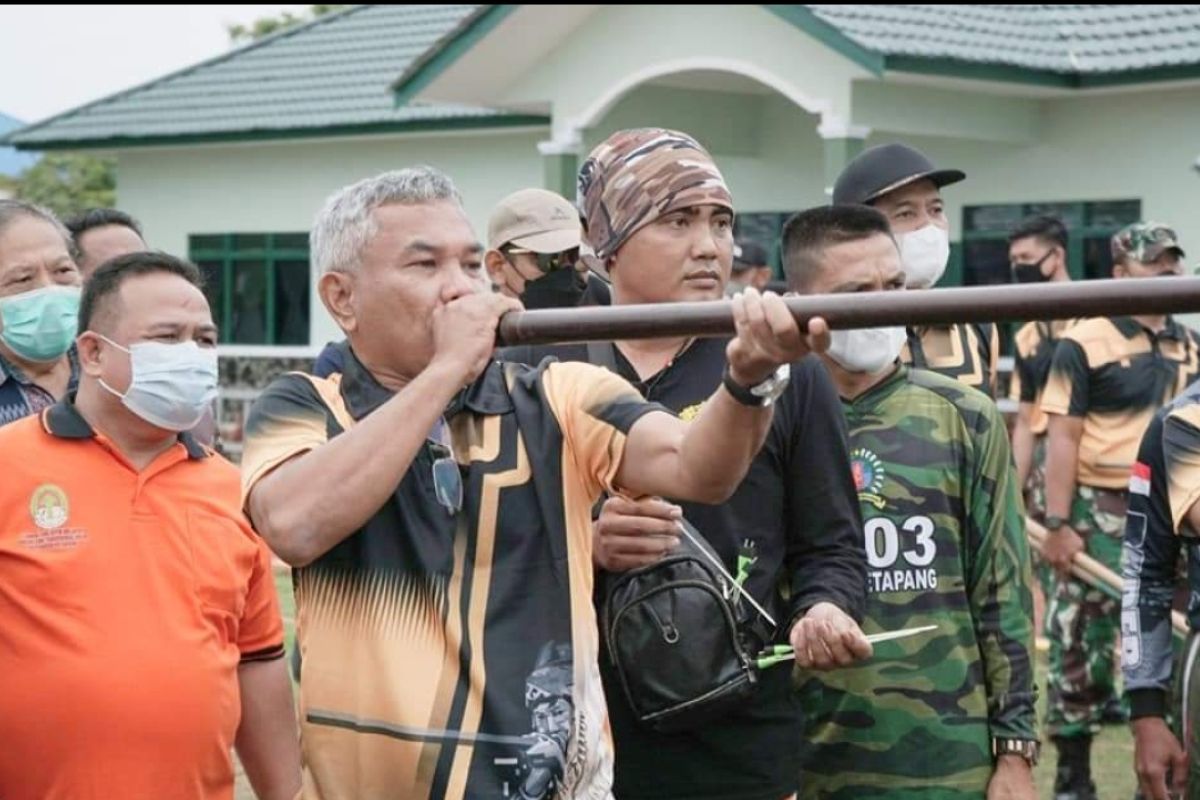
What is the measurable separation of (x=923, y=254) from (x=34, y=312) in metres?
2.51

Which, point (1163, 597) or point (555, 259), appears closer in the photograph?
point (1163, 597)

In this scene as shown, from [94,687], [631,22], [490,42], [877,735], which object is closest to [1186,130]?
[631,22]

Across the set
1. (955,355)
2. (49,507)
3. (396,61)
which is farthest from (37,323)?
(396,61)

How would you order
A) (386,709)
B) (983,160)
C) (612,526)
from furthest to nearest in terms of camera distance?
(983,160) → (612,526) → (386,709)

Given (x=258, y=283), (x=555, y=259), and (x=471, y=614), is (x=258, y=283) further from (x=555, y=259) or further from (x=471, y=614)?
(x=471, y=614)

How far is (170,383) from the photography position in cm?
432

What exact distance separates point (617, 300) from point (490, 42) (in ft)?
50.2

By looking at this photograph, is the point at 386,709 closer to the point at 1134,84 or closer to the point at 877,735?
the point at 877,735

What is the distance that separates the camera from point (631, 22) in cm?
1917

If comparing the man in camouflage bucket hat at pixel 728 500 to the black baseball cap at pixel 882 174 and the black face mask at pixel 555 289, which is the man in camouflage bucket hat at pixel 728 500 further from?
the black face mask at pixel 555 289

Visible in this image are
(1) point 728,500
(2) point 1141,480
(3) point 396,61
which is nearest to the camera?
(1) point 728,500

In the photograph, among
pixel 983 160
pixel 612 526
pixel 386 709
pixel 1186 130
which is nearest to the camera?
pixel 386 709

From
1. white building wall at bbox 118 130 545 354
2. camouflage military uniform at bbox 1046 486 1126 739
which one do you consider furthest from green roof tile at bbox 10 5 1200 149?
camouflage military uniform at bbox 1046 486 1126 739

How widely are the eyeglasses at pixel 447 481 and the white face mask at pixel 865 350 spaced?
4.84ft
